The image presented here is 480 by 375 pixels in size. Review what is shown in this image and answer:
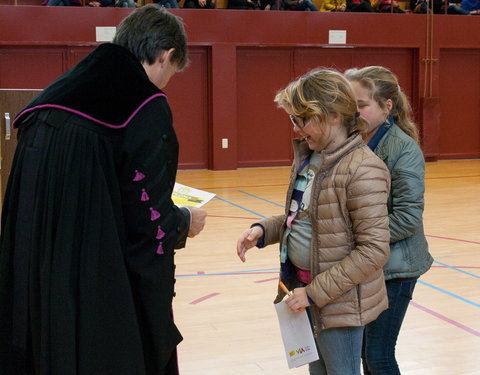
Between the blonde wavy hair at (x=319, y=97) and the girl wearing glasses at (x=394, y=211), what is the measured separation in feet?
1.33

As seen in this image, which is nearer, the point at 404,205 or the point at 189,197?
the point at 404,205

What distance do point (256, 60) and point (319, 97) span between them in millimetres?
10946

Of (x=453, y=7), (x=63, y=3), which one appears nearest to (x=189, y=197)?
(x=63, y=3)

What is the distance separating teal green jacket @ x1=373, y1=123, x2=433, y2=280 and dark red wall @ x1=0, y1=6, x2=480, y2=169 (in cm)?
986

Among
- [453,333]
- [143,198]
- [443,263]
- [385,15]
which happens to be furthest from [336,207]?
[385,15]

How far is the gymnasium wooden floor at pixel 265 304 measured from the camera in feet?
12.2

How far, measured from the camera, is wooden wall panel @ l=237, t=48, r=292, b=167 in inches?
506

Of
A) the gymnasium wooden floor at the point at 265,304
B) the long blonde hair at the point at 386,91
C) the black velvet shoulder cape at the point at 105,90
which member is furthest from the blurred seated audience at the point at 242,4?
the black velvet shoulder cape at the point at 105,90

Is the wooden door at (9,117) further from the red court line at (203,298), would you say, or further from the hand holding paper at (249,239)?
the hand holding paper at (249,239)

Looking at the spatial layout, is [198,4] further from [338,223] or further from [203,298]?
[338,223]

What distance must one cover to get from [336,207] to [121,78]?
77cm

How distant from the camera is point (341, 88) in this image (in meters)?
2.13

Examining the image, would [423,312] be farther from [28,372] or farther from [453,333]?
[28,372]

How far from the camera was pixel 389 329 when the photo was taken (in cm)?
247
